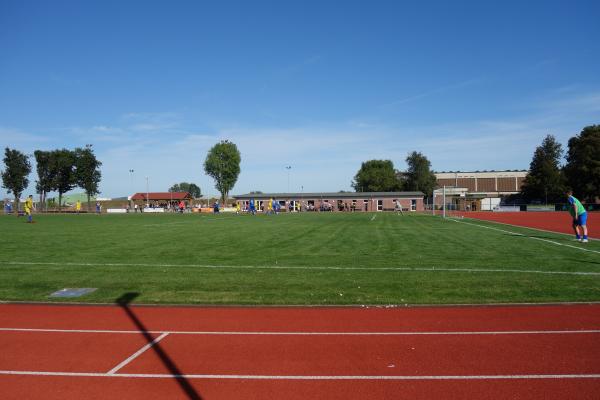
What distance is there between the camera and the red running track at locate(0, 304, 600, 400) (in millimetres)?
5066

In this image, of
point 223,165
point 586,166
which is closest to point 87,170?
point 223,165

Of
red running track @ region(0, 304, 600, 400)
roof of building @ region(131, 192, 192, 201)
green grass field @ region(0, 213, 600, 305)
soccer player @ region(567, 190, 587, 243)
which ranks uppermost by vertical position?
roof of building @ region(131, 192, 192, 201)

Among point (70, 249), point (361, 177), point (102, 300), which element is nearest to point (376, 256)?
point (102, 300)

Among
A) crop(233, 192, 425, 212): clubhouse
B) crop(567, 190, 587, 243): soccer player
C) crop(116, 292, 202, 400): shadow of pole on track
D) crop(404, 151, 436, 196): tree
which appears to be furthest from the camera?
crop(404, 151, 436, 196): tree

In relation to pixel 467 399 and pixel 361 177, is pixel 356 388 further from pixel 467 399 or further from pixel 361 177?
pixel 361 177

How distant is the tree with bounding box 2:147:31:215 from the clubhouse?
42.9 m

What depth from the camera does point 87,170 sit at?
90.1 m

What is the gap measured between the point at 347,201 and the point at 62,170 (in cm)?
5924

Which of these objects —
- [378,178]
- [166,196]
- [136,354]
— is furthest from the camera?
[166,196]

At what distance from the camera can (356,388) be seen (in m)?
5.05

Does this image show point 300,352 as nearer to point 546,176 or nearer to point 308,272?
point 308,272

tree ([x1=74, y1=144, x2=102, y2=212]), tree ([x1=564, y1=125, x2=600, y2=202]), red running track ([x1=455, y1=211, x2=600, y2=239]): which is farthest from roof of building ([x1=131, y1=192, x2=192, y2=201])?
red running track ([x1=455, y1=211, x2=600, y2=239])

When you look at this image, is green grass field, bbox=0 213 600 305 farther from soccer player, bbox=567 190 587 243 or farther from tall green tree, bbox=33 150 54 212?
tall green tree, bbox=33 150 54 212

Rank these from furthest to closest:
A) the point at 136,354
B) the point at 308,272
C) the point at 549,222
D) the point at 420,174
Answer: the point at 420,174 → the point at 549,222 → the point at 308,272 → the point at 136,354
